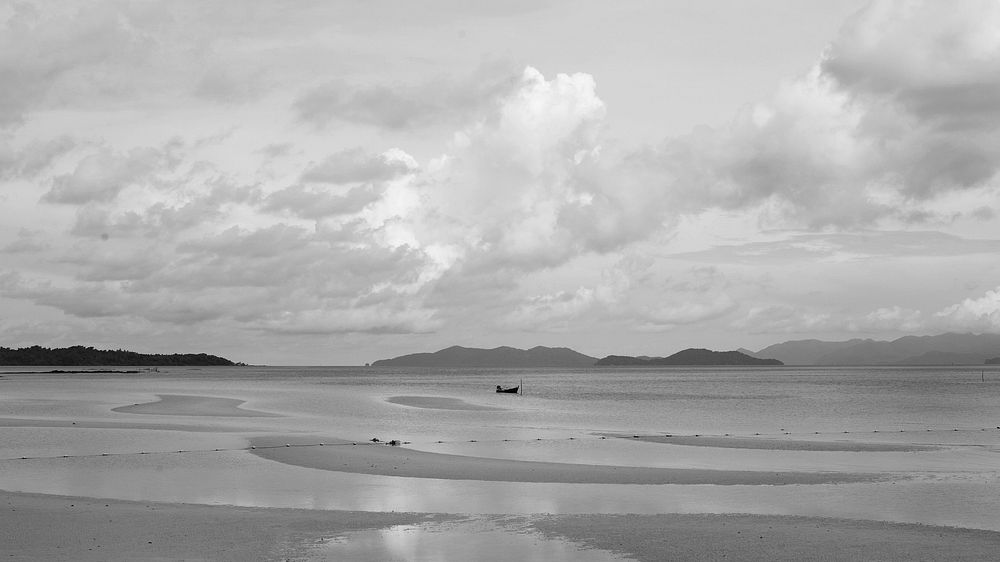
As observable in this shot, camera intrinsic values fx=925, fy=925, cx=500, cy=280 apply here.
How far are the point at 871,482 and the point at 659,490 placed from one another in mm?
6609

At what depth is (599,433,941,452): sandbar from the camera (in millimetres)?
39031

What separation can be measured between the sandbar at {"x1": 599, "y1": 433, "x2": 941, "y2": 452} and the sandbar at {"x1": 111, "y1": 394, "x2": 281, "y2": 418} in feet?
96.0

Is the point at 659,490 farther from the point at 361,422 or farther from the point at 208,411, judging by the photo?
the point at 208,411

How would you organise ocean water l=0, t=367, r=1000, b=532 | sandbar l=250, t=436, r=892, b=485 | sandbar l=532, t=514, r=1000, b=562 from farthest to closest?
sandbar l=250, t=436, r=892, b=485 → ocean water l=0, t=367, r=1000, b=532 → sandbar l=532, t=514, r=1000, b=562

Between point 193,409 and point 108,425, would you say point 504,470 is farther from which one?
point 193,409

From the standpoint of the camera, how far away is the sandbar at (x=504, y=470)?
28.4 metres

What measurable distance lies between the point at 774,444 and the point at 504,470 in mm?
16071

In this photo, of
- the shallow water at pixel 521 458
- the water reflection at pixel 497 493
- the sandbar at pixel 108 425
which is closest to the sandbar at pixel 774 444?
the shallow water at pixel 521 458

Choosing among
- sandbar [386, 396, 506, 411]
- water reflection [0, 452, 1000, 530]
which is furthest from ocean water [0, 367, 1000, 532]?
sandbar [386, 396, 506, 411]

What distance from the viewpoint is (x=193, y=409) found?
6875 cm

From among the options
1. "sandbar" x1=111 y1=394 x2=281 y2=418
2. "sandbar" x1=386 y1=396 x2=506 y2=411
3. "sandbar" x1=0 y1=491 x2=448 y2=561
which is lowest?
"sandbar" x1=0 y1=491 x2=448 y2=561

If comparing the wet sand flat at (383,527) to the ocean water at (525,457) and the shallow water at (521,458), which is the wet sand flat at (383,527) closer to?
the shallow water at (521,458)

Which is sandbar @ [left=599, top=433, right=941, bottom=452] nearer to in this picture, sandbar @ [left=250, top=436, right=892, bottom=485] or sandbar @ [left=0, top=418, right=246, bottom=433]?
sandbar @ [left=250, top=436, right=892, bottom=485]

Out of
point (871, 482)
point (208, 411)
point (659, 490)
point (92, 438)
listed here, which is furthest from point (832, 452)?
point (208, 411)
